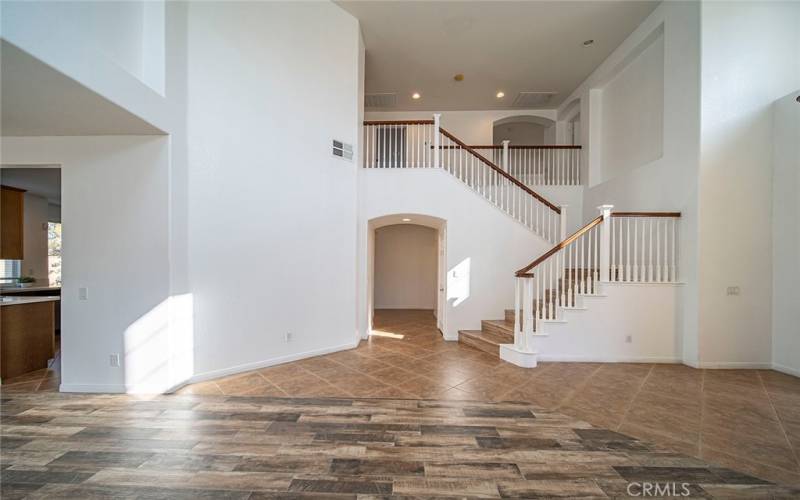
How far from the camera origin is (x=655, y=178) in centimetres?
490

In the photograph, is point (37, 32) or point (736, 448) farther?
point (736, 448)

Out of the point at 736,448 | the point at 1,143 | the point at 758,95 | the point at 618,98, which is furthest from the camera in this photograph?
the point at 618,98

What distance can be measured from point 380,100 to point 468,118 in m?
2.60

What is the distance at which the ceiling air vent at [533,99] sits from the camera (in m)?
7.66

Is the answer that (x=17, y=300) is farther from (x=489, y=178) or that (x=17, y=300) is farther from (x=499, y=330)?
(x=489, y=178)

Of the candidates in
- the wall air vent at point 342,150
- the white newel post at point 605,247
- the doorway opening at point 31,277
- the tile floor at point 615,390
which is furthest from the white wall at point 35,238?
the white newel post at point 605,247

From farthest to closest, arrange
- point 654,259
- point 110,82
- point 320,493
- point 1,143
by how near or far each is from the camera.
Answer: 1. point 654,259
2. point 1,143
3. point 110,82
4. point 320,493

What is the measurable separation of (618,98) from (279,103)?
22.2 feet

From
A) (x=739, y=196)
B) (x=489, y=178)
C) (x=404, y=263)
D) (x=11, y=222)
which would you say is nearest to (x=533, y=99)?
(x=489, y=178)

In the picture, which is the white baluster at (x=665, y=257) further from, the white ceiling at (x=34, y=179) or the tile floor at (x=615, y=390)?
the white ceiling at (x=34, y=179)

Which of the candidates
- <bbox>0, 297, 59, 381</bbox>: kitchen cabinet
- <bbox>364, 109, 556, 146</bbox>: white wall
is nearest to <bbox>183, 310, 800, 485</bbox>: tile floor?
<bbox>0, 297, 59, 381</bbox>: kitchen cabinet

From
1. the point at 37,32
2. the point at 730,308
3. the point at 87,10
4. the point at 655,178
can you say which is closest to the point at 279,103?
the point at 87,10

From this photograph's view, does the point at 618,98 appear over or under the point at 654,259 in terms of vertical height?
over

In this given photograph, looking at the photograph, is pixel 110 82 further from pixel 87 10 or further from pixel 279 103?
pixel 279 103
